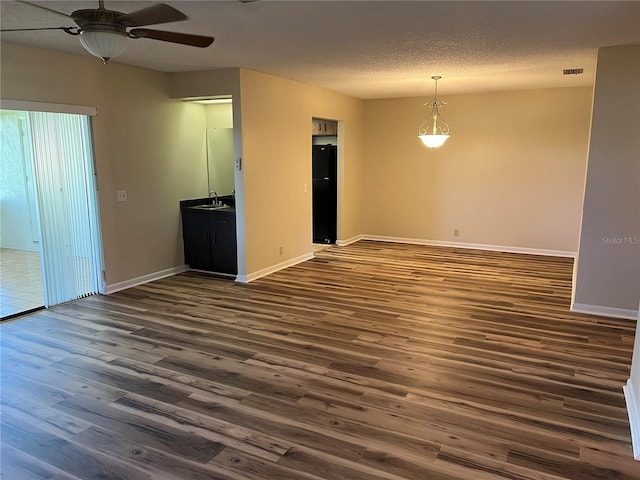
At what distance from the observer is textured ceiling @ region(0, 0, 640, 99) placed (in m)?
3.02

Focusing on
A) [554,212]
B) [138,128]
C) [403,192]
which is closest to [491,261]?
[554,212]

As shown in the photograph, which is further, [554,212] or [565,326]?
[554,212]

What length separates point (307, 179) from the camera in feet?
22.1

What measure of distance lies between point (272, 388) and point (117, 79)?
3.95m

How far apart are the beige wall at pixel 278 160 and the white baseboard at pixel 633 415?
4.06 m

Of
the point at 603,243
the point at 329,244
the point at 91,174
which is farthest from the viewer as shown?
the point at 329,244

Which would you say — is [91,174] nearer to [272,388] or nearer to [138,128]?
[138,128]

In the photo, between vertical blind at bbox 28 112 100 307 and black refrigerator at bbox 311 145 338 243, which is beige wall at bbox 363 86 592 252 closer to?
black refrigerator at bbox 311 145 338 243

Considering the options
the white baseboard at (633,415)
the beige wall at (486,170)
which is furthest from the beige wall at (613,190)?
the beige wall at (486,170)

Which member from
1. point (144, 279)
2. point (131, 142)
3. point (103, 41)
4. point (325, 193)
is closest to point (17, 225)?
point (144, 279)

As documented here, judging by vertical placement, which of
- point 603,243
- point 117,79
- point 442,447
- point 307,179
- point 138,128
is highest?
point 117,79

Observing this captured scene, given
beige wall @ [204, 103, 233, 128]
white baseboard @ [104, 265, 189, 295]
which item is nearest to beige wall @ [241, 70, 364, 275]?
beige wall @ [204, 103, 233, 128]

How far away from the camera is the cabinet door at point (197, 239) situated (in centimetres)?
598

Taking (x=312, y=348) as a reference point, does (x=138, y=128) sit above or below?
above
